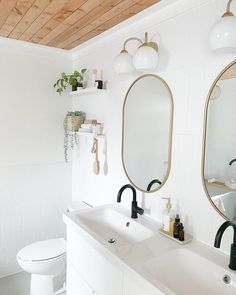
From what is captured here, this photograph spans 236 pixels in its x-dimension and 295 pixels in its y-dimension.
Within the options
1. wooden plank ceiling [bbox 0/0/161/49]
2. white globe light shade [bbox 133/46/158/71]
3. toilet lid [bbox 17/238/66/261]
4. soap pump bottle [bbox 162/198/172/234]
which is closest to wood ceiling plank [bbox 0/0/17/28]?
wooden plank ceiling [bbox 0/0/161/49]

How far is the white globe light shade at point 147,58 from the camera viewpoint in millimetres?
1504

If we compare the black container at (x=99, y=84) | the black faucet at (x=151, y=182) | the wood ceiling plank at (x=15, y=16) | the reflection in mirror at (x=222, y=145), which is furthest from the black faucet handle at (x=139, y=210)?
the wood ceiling plank at (x=15, y=16)

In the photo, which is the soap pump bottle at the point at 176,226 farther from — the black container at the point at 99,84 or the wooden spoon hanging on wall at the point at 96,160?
the black container at the point at 99,84

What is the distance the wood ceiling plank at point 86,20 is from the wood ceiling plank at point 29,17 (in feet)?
0.95

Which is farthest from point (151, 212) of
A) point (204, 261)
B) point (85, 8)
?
point (85, 8)

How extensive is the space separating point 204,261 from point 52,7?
5.85 feet

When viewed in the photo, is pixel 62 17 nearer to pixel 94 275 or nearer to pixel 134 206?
pixel 134 206

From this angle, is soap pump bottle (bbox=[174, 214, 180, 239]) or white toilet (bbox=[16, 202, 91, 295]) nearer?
soap pump bottle (bbox=[174, 214, 180, 239])

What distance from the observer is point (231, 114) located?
1.23 meters

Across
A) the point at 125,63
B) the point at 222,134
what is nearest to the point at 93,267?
the point at 222,134

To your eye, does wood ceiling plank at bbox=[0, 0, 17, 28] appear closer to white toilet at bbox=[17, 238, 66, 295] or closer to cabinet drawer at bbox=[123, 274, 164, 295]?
cabinet drawer at bbox=[123, 274, 164, 295]

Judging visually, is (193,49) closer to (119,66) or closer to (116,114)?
(119,66)

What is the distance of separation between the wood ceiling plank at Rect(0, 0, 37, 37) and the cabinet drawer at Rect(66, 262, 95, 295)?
5.90 ft

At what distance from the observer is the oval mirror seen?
1595 mm
